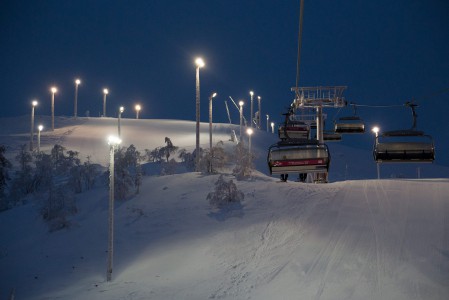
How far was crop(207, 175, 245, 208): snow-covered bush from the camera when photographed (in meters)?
21.8

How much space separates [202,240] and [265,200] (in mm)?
5200

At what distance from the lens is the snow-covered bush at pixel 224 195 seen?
21.8m

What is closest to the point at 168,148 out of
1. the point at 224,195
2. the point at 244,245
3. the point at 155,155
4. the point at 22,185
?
the point at 155,155

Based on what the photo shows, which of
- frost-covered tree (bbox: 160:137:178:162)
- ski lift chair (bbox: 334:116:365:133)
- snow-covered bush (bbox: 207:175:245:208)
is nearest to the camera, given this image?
snow-covered bush (bbox: 207:175:245:208)

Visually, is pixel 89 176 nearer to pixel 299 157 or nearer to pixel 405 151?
pixel 299 157

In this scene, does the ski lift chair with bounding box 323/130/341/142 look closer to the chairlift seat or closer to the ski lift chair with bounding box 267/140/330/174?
the chairlift seat

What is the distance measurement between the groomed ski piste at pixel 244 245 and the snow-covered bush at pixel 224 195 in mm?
451

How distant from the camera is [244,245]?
16531 millimetres

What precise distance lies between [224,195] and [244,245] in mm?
5758

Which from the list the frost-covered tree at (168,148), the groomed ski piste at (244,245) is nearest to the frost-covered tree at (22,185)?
the groomed ski piste at (244,245)

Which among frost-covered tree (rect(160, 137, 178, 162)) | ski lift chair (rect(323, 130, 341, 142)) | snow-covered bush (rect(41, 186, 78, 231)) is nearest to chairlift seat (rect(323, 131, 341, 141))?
ski lift chair (rect(323, 130, 341, 142))

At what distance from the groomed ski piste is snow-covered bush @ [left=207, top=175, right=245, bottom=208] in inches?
17.7

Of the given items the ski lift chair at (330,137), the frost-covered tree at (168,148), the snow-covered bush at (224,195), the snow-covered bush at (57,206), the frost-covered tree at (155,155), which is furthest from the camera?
the frost-covered tree at (155,155)

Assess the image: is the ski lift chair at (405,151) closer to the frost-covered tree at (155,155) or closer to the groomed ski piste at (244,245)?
the groomed ski piste at (244,245)
